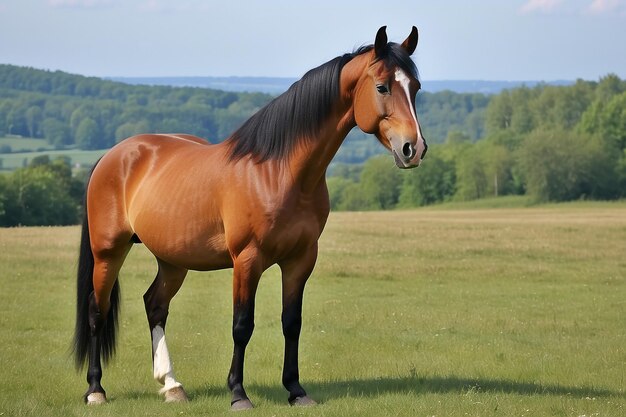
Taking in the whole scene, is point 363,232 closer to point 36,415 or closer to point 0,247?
point 0,247

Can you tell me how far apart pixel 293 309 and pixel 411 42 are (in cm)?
243

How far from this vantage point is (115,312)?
949 centimetres

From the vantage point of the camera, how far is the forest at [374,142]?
8225cm

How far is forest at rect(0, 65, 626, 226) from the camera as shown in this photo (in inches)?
3238

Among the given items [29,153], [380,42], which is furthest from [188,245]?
[29,153]

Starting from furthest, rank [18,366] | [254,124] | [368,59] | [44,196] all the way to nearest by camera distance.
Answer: [44,196] → [18,366] → [254,124] → [368,59]

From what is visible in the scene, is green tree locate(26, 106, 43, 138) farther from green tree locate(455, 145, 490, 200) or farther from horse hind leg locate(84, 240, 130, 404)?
horse hind leg locate(84, 240, 130, 404)

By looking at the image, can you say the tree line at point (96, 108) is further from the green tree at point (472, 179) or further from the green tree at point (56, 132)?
the green tree at point (472, 179)

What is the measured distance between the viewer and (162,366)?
350 inches

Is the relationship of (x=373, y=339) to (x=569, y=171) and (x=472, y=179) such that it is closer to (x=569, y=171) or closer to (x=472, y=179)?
(x=569, y=171)

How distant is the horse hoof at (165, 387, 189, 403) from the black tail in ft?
3.13

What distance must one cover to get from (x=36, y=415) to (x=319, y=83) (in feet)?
11.5

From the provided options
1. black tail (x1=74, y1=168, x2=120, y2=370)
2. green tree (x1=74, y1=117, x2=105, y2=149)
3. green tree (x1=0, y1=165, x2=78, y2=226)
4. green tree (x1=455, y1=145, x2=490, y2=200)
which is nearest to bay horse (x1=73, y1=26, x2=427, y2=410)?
black tail (x1=74, y1=168, x2=120, y2=370)

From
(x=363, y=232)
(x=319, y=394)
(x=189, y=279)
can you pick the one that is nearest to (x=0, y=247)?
(x=189, y=279)
